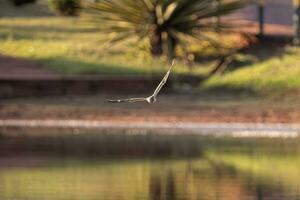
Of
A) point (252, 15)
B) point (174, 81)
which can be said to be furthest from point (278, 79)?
point (252, 15)

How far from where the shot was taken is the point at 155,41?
91.6 feet

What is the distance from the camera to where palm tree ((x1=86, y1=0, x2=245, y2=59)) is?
27.8 m

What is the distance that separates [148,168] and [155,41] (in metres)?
10.7

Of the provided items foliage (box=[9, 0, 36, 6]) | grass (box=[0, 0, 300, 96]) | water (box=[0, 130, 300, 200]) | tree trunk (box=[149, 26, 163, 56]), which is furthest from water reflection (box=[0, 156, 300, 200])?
foliage (box=[9, 0, 36, 6])

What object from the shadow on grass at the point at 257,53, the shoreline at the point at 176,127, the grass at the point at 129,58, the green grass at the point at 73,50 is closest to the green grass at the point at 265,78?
the grass at the point at 129,58

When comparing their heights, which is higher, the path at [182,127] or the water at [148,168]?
the water at [148,168]

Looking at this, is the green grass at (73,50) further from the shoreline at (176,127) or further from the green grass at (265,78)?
the shoreline at (176,127)

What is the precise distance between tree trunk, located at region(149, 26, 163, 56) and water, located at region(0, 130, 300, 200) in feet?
22.1

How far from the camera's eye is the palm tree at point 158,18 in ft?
91.3

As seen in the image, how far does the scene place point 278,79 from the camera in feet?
82.5

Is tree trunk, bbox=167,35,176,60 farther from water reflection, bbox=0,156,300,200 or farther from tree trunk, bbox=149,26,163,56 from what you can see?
water reflection, bbox=0,156,300,200

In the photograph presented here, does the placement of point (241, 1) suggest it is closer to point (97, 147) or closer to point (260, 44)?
point (260, 44)

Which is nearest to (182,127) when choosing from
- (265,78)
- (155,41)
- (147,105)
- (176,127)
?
(176,127)

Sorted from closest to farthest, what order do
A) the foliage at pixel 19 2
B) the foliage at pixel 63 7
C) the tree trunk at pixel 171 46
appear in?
1. the tree trunk at pixel 171 46
2. the foliage at pixel 63 7
3. the foliage at pixel 19 2
